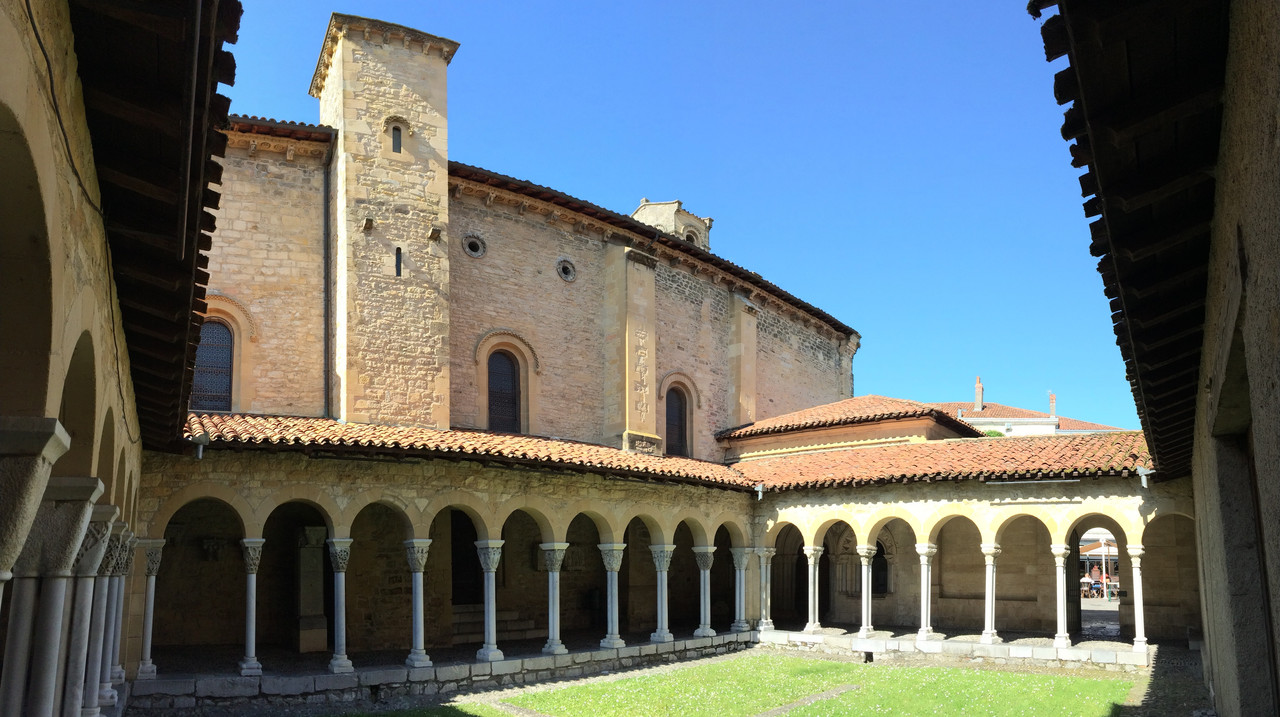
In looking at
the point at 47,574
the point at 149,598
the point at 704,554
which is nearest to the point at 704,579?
the point at 704,554

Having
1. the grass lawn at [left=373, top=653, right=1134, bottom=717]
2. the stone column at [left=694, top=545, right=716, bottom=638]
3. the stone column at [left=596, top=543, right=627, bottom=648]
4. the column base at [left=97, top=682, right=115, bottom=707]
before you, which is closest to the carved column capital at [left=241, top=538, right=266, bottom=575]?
the column base at [left=97, top=682, right=115, bottom=707]

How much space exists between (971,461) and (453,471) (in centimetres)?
1119

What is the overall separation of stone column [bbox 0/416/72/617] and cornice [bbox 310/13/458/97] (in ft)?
58.2

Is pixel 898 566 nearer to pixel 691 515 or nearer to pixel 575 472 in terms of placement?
pixel 691 515

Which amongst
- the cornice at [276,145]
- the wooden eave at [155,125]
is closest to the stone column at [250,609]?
the cornice at [276,145]

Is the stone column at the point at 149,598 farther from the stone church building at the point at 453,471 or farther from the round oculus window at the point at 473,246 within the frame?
the round oculus window at the point at 473,246

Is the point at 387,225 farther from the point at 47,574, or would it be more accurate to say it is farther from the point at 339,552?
the point at 47,574

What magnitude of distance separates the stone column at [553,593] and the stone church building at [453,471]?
11cm

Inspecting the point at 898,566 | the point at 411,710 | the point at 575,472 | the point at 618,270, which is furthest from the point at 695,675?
the point at 618,270

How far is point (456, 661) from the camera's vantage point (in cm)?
1777

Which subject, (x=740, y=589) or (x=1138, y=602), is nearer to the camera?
(x=1138, y=602)

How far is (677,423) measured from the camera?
28219 mm

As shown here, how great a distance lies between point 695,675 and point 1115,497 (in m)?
9.17

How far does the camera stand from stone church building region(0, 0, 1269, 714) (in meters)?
12.3
